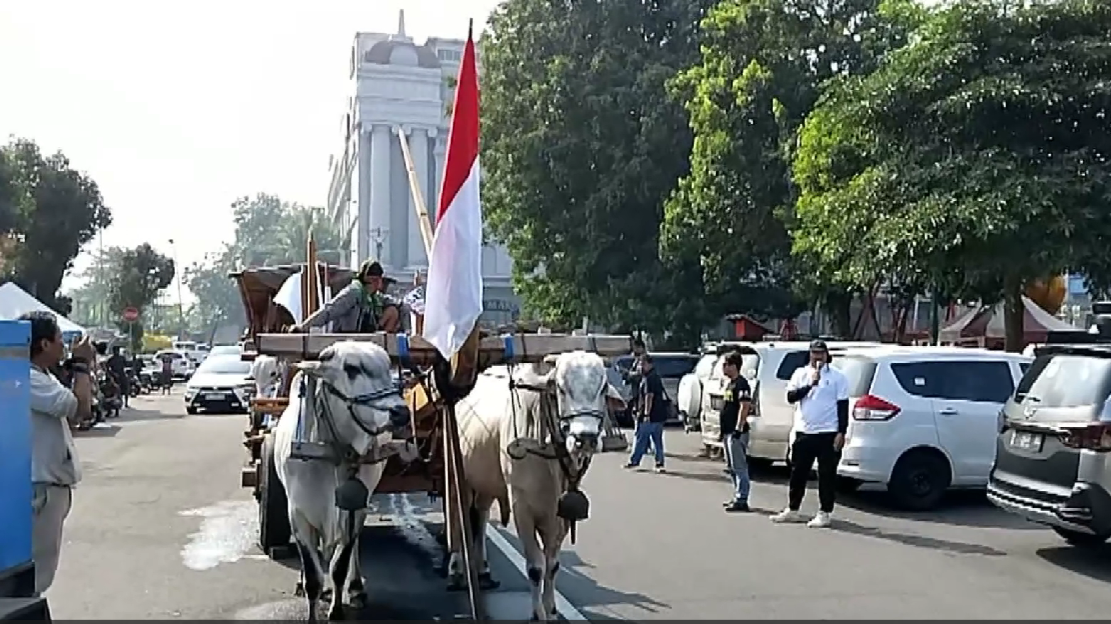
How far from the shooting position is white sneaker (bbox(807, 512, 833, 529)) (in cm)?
1286

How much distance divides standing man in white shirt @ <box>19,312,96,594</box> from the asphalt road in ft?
6.26

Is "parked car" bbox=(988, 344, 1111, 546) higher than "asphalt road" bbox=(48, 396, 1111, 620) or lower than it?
higher

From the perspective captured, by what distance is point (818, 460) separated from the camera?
13125 millimetres

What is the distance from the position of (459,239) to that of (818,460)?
6692 mm

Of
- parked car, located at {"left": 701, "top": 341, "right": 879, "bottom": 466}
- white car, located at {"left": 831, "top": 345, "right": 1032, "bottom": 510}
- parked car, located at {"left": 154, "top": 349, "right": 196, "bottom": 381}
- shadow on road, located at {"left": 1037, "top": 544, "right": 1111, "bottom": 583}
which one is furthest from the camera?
parked car, located at {"left": 154, "top": 349, "right": 196, "bottom": 381}

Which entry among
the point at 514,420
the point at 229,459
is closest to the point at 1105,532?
the point at 514,420

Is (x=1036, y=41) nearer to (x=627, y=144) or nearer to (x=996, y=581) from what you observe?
(x=996, y=581)

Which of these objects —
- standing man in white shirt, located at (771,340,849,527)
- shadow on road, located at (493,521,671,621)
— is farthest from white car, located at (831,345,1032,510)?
shadow on road, located at (493,521,671,621)

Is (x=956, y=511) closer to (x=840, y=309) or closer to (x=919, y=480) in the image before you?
(x=919, y=480)

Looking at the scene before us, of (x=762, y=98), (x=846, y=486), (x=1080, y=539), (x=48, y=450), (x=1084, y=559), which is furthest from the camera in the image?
(x=762, y=98)

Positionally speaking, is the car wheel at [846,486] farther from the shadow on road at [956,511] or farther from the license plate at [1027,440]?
the license plate at [1027,440]

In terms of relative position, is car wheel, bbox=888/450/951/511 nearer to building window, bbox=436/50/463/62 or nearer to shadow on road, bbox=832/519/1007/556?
shadow on road, bbox=832/519/1007/556

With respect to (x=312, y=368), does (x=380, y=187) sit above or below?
above

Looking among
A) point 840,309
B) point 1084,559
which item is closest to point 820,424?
point 1084,559
